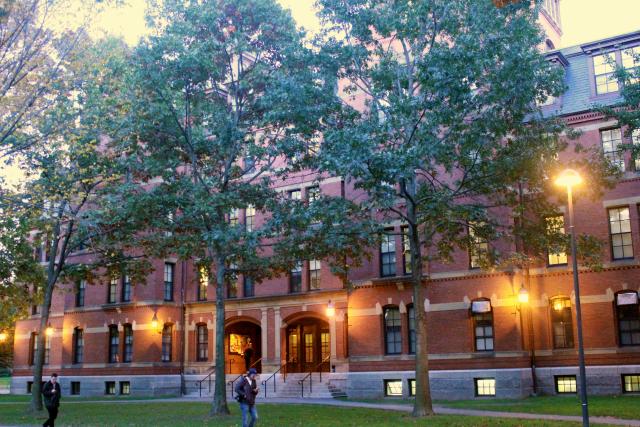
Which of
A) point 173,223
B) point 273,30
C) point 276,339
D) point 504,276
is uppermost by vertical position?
point 273,30

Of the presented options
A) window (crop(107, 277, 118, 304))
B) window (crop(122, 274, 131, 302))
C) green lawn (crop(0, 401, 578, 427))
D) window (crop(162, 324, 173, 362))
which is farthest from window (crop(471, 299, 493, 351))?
window (crop(107, 277, 118, 304))

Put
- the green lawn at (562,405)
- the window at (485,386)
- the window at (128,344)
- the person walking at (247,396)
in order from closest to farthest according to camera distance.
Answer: the person walking at (247,396)
the green lawn at (562,405)
the window at (485,386)
the window at (128,344)

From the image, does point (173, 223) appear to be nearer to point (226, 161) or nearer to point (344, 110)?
point (226, 161)

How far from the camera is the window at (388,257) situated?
106ft

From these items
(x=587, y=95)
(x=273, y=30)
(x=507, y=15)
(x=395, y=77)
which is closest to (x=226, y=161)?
(x=273, y=30)

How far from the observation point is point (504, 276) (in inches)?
1136

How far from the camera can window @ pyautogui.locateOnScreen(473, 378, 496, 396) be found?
1129 inches

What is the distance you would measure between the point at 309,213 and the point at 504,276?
36.8 ft

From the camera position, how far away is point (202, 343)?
39.6 metres

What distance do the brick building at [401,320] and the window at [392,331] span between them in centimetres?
5

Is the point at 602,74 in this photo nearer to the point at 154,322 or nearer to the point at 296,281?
the point at 296,281

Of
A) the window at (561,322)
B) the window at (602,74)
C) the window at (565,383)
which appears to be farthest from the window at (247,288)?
the window at (602,74)

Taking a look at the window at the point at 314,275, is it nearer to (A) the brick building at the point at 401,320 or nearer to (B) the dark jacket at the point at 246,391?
(A) the brick building at the point at 401,320

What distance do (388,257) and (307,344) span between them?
24.9ft
